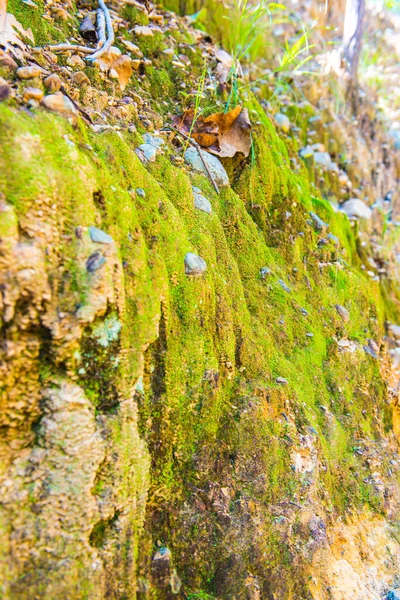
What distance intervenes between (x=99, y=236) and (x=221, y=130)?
5.18 feet

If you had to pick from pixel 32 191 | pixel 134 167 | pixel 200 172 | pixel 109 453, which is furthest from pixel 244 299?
pixel 32 191

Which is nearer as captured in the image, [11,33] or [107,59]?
[11,33]

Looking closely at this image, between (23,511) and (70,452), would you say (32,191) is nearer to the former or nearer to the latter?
(70,452)

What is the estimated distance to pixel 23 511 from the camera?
1.47 meters

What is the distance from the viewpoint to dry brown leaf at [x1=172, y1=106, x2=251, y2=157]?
2.73 metres

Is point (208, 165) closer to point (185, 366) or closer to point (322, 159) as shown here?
point (185, 366)

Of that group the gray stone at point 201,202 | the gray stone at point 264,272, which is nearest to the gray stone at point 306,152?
the gray stone at point 264,272

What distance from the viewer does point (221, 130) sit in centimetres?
286

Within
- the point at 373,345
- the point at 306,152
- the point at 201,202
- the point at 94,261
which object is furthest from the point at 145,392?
the point at 306,152

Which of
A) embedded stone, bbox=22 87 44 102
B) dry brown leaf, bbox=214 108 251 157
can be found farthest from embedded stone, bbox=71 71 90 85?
dry brown leaf, bbox=214 108 251 157

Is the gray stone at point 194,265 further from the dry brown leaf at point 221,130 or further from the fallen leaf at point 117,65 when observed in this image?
the fallen leaf at point 117,65

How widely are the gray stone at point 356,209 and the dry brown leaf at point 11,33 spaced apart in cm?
345

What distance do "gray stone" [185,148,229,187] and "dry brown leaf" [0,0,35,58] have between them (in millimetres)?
1025

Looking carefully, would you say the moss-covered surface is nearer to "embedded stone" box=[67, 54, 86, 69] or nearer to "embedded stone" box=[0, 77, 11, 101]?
"embedded stone" box=[0, 77, 11, 101]
